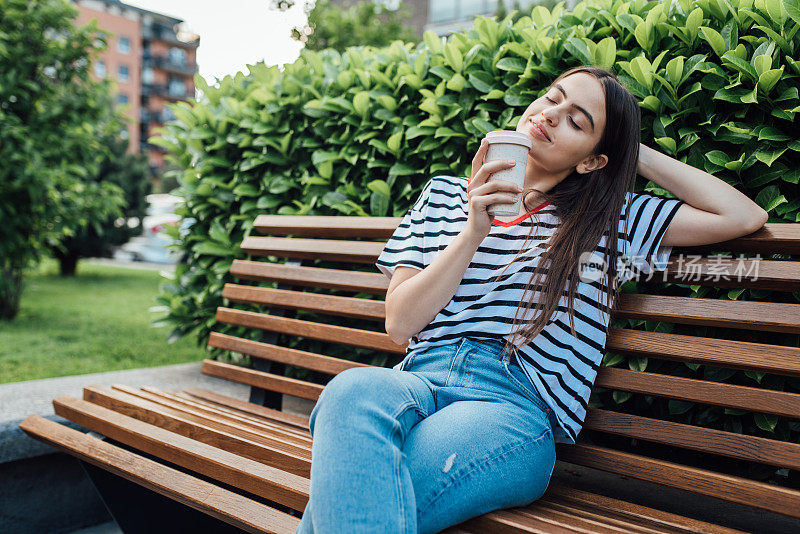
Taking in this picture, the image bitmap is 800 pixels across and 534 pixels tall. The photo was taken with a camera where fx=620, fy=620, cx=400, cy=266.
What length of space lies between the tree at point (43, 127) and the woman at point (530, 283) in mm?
4591

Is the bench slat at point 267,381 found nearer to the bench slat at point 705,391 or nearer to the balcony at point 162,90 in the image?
the bench slat at point 705,391

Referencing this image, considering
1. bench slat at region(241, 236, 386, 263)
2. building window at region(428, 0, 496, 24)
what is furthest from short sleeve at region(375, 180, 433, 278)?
building window at region(428, 0, 496, 24)

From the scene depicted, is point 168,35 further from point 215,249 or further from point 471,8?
point 215,249

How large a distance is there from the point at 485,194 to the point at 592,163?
1.65 ft

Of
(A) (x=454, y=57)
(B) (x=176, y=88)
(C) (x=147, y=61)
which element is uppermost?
(C) (x=147, y=61)

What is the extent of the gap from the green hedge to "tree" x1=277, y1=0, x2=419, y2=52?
392 inches

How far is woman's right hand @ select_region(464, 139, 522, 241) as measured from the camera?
1.47 metres

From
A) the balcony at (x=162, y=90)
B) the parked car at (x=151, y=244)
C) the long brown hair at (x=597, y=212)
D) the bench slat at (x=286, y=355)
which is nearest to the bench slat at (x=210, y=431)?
the bench slat at (x=286, y=355)

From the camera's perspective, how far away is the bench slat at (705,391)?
1.53m

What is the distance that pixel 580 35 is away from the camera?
2.18 m

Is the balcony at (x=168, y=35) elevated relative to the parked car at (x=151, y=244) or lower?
elevated

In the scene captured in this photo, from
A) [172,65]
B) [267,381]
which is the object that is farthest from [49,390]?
[172,65]

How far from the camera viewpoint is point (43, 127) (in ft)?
18.1

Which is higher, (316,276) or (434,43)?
(434,43)
